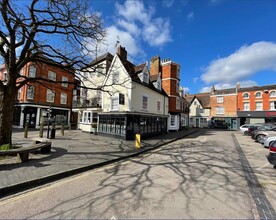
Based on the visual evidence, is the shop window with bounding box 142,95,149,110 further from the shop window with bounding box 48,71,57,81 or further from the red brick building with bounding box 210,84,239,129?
the red brick building with bounding box 210,84,239,129

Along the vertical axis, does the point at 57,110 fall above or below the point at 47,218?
above

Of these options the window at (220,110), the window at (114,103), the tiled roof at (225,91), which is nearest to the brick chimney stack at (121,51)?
the window at (114,103)

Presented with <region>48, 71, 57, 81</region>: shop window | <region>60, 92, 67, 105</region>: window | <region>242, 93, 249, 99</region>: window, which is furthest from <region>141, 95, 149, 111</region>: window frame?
<region>242, 93, 249, 99</region>: window

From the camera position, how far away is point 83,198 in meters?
3.90

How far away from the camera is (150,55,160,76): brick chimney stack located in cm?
2370

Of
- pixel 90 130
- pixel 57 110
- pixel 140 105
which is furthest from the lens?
pixel 57 110

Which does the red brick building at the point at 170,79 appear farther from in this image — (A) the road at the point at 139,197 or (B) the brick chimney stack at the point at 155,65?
(A) the road at the point at 139,197

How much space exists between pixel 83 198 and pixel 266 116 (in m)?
39.7

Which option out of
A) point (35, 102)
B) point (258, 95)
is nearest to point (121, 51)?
point (35, 102)

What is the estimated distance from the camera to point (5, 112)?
24.2 ft

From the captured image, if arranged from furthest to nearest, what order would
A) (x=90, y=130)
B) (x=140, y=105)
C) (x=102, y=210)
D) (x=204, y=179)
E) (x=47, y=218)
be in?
(x=90, y=130)
(x=140, y=105)
(x=204, y=179)
(x=102, y=210)
(x=47, y=218)

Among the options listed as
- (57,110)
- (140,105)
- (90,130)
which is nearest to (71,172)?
(140,105)

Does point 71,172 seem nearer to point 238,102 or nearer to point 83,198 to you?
point 83,198

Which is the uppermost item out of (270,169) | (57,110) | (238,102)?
(238,102)
